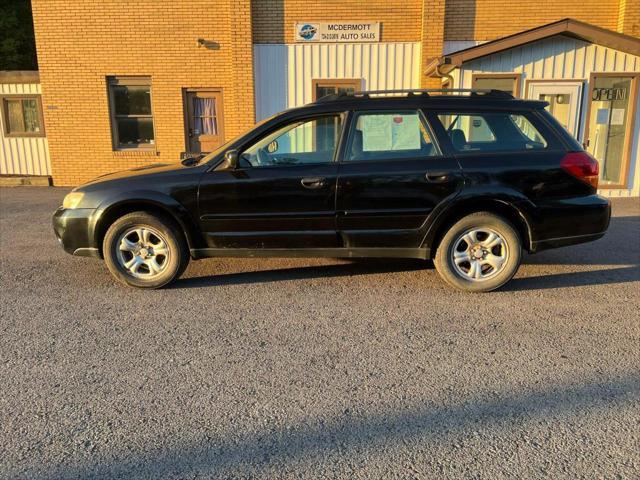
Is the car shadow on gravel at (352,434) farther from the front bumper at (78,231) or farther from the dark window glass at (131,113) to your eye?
the dark window glass at (131,113)

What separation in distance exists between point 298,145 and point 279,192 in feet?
1.77

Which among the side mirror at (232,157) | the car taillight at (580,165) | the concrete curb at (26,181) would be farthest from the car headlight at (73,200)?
the concrete curb at (26,181)

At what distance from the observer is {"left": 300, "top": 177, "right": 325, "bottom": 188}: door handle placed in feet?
14.9

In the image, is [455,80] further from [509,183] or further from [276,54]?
[509,183]

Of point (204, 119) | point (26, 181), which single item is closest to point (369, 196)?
point (204, 119)

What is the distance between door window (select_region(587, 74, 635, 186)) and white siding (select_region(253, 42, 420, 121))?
3.70m

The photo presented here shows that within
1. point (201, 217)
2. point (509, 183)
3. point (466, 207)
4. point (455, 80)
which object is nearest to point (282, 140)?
point (201, 217)

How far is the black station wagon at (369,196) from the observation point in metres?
4.57

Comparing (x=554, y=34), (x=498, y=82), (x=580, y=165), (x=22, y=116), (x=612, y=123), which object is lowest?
(x=580, y=165)

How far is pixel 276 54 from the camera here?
11.0 m

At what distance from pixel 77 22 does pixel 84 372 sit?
10538 millimetres

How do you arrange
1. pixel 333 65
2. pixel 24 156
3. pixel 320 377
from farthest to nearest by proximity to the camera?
pixel 24 156 < pixel 333 65 < pixel 320 377

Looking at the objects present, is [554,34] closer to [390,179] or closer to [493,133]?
[493,133]

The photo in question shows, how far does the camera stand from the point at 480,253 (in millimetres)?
4668
